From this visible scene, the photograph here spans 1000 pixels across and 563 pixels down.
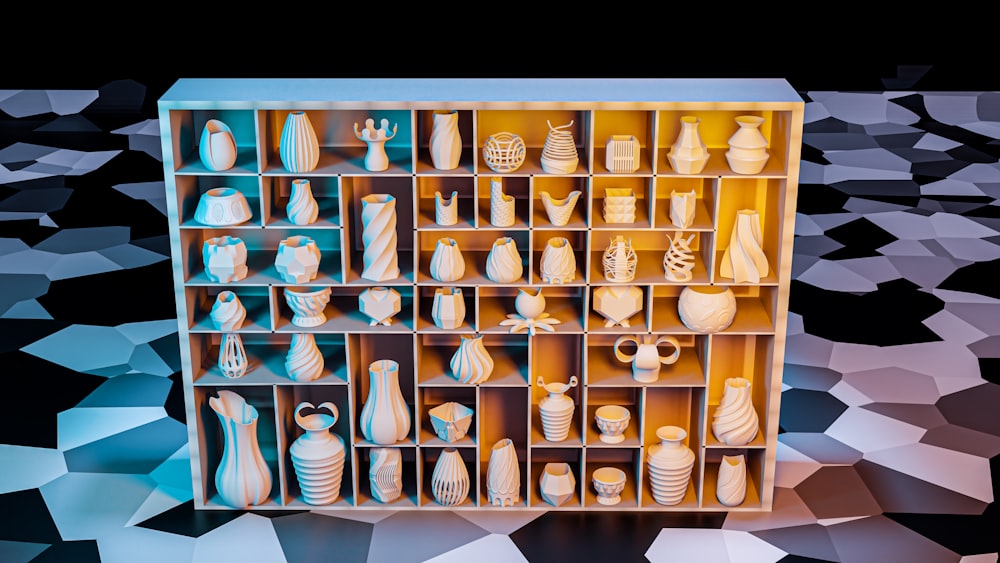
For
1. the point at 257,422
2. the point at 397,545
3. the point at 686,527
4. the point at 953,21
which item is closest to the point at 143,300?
the point at 257,422

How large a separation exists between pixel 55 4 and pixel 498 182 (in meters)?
7.43

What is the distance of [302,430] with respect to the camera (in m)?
5.27

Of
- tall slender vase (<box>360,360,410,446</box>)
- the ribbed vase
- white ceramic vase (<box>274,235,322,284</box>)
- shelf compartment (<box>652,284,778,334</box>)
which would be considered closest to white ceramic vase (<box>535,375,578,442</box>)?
the ribbed vase

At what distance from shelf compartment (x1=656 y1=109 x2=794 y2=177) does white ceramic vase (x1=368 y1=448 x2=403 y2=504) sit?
1544 mm

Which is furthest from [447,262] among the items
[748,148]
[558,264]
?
[748,148]

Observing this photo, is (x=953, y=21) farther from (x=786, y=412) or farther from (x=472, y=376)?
(x=472, y=376)

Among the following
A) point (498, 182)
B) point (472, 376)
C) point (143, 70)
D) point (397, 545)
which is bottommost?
point (397, 545)

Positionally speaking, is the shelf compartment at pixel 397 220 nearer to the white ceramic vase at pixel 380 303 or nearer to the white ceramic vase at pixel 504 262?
the white ceramic vase at pixel 380 303

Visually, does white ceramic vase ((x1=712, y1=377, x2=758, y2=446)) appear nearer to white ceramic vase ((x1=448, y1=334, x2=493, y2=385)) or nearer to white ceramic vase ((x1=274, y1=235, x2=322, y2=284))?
white ceramic vase ((x1=448, y1=334, x2=493, y2=385))

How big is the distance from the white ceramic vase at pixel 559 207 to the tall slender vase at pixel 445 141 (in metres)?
0.37

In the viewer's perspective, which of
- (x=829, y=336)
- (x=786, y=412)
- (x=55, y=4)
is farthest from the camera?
(x=55, y=4)

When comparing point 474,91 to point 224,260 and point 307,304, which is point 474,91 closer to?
point 307,304

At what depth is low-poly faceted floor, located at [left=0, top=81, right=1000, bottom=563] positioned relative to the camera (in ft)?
15.9

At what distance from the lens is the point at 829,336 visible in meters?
6.66
